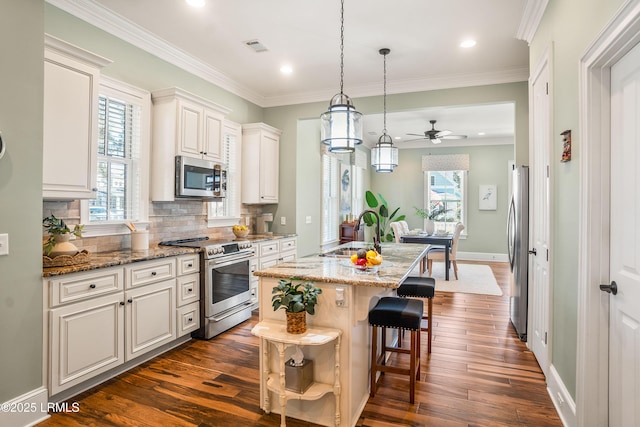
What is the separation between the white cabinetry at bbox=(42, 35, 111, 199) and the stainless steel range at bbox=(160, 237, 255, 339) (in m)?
1.23

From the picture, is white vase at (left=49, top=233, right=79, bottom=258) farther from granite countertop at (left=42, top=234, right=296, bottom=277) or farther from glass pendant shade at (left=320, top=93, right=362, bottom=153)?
glass pendant shade at (left=320, top=93, right=362, bottom=153)

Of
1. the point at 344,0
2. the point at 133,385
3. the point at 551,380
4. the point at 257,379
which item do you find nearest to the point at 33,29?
the point at 344,0

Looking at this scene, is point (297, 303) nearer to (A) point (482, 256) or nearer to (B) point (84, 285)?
(B) point (84, 285)

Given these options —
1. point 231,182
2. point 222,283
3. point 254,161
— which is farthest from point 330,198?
point 222,283

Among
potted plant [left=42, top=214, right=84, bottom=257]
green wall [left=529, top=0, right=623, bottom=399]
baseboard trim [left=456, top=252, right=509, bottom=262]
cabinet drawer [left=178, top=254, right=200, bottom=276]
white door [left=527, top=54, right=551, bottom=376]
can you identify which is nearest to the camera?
green wall [left=529, top=0, right=623, bottom=399]

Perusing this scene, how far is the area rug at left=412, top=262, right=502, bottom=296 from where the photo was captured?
5770mm

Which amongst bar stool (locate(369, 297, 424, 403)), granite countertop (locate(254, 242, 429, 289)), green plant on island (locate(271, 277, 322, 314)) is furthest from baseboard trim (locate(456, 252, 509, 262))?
green plant on island (locate(271, 277, 322, 314))

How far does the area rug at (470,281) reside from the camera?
5.77 meters

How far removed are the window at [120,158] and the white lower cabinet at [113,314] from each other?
2.22 feet

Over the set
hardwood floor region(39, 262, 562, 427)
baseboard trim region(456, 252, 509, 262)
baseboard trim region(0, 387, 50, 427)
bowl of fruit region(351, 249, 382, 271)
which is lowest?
hardwood floor region(39, 262, 562, 427)

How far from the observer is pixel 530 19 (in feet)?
10.3

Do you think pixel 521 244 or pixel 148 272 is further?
pixel 521 244

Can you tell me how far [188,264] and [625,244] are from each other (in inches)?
125

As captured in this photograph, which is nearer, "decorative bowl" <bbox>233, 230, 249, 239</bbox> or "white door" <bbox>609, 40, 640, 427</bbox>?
"white door" <bbox>609, 40, 640, 427</bbox>
